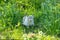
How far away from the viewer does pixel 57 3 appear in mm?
5730

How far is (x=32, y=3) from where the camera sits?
5.77 meters

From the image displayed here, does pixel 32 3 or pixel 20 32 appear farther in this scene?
pixel 32 3

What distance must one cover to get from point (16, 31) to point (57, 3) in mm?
1299

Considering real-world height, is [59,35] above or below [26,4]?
below

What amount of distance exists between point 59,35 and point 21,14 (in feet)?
3.08

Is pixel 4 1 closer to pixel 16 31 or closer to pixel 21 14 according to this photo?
pixel 21 14

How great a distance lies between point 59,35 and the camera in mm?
5020

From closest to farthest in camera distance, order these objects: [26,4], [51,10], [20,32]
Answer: [20,32] < [51,10] < [26,4]

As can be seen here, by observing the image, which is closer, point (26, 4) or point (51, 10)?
point (51, 10)

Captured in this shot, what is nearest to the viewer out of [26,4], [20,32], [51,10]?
[20,32]

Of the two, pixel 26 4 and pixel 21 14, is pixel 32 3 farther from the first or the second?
pixel 21 14

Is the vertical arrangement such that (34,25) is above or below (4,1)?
below

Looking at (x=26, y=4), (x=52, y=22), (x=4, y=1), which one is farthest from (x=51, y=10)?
(x=4, y=1)

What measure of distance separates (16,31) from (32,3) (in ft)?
3.44
